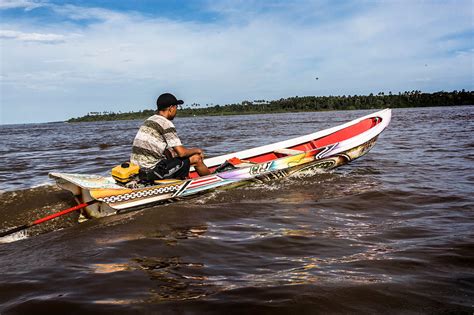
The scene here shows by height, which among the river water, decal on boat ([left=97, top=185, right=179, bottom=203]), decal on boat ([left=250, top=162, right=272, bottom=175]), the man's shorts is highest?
the man's shorts

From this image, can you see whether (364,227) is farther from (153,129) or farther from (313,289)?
(153,129)

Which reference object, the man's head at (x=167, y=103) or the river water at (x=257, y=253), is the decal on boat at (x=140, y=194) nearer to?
the river water at (x=257, y=253)

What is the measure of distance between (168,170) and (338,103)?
3667 inches

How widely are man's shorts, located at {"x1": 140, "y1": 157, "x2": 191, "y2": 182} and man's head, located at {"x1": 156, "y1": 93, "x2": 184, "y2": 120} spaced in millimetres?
800

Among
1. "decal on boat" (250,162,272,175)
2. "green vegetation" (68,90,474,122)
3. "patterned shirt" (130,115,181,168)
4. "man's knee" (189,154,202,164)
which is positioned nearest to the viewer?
"patterned shirt" (130,115,181,168)

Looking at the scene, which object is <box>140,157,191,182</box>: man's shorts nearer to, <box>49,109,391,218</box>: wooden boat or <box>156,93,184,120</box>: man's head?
<box>49,109,391,218</box>: wooden boat

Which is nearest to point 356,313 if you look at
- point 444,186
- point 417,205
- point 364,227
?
point 364,227

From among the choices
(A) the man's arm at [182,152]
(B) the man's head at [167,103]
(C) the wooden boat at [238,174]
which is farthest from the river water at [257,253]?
(B) the man's head at [167,103]

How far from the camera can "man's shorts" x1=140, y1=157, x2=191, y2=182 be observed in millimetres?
6656

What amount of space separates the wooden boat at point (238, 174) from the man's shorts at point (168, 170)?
0.14 m

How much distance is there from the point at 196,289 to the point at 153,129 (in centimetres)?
365

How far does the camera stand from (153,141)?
666 centimetres

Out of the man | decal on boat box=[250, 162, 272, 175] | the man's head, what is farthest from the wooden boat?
the man's head

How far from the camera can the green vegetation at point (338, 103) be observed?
73.1 metres
